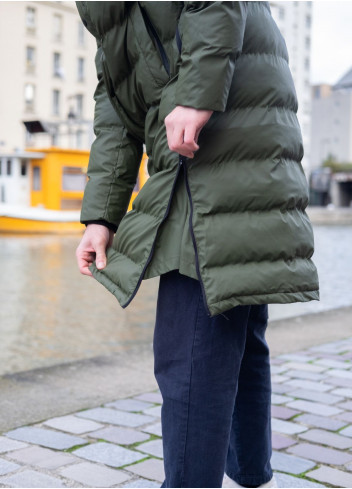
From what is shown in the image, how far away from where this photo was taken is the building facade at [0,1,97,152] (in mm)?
43844

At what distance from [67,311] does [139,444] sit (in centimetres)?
399

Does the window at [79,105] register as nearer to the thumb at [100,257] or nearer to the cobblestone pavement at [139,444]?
the cobblestone pavement at [139,444]

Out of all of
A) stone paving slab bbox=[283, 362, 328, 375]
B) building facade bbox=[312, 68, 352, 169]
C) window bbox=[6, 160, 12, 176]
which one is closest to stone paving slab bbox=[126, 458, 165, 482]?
stone paving slab bbox=[283, 362, 328, 375]

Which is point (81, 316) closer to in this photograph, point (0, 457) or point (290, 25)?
point (0, 457)

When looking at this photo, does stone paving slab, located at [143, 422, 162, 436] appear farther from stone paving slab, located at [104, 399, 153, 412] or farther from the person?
the person

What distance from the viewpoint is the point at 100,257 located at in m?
1.90

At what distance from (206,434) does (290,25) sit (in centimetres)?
7522

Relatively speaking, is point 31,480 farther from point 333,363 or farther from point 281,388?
point 333,363

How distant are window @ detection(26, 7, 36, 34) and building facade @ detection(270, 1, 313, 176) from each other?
106 ft

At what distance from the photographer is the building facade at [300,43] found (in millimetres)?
72188

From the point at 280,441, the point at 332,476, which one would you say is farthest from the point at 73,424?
the point at 332,476

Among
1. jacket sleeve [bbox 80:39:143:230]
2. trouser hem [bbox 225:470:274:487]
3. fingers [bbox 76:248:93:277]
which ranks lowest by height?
trouser hem [bbox 225:470:274:487]

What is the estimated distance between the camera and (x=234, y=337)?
1716mm

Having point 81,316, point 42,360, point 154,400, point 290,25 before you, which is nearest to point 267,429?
point 154,400
